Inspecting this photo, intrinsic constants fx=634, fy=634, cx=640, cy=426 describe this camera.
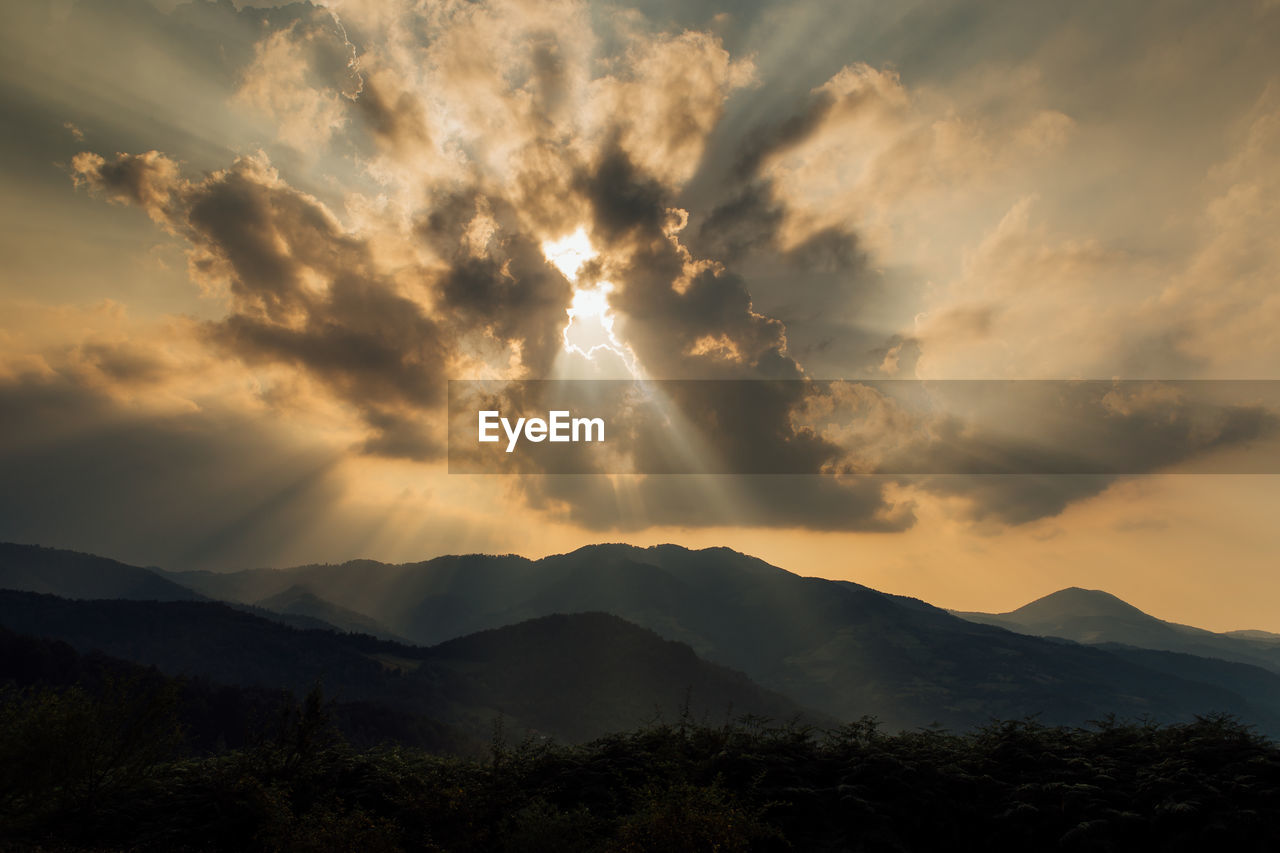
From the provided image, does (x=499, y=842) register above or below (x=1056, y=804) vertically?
below

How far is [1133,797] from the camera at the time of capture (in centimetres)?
1697

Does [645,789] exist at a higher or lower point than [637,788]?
higher

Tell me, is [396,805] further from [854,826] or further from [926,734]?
[926,734]

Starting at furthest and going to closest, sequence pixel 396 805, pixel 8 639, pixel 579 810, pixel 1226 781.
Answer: pixel 8 639 → pixel 396 805 → pixel 579 810 → pixel 1226 781

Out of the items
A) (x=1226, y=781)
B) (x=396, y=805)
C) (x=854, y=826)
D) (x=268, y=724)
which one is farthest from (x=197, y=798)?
(x=1226, y=781)

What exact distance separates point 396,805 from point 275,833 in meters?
3.89

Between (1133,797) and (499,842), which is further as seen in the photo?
(499,842)

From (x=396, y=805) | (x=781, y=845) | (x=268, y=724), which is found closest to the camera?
(x=781, y=845)

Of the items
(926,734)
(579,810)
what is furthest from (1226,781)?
(579,810)

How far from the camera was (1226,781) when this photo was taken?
1638cm

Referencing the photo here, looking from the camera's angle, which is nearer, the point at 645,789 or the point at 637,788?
the point at 645,789

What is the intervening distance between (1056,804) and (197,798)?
27.5 meters

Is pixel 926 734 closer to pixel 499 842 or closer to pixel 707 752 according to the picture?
pixel 707 752

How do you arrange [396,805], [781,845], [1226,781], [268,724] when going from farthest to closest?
[268,724], [396,805], [781,845], [1226,781]
